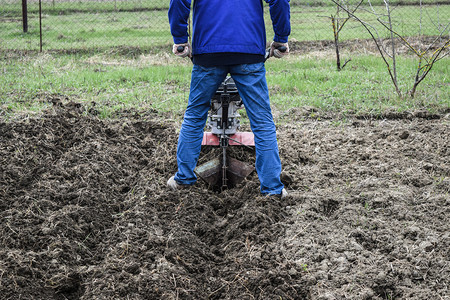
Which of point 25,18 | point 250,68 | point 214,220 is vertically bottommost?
point 214,220

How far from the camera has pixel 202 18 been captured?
3.95 m

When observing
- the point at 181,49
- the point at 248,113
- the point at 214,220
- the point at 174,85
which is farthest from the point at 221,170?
the point at 174,85

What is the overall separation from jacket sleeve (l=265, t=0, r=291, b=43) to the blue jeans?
1.00 feet

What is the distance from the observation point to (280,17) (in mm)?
4031

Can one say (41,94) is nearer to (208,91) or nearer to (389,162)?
(208,91)

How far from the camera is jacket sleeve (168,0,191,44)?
12.9 ft

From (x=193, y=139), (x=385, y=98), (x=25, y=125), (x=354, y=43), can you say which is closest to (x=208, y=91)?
(x=193, y=139)

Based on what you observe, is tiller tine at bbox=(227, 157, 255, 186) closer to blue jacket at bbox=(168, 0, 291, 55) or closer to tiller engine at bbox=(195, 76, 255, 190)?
tiller engine at bbox=(195, 76, 255, 190)

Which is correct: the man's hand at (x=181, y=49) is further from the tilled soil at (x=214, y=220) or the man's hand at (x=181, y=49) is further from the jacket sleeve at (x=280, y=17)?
the tilled soil at (x=214, y=220)

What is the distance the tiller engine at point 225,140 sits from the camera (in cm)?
454

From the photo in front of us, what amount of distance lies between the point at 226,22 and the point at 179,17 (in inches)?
15.5

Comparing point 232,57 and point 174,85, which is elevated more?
point 232,57

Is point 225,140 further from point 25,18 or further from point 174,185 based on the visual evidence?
point 25,18

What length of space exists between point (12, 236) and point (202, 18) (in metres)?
2.22
